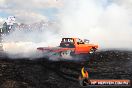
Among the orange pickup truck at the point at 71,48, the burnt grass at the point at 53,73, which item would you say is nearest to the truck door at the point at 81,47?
the orange pickup truck at the point at 71,48

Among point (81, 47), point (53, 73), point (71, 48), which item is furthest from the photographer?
point (81, 47)

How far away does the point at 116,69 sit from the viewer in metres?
18.8

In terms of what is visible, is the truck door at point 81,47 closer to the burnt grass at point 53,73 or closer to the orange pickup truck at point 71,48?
the orange pickup truck at point 71,48

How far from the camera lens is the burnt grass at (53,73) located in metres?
14.9

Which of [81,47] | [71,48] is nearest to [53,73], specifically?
[71,48]

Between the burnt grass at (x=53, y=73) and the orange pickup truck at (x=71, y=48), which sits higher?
the orange pickup truck at (x=71, y=48)

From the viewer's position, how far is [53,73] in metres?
17.4

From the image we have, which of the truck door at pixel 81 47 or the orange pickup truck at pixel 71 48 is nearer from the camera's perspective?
the orange pickup truck at pixel 71 48

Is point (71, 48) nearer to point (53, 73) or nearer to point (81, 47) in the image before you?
point (81, 47)

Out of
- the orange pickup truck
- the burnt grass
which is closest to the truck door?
the orange pickup truck

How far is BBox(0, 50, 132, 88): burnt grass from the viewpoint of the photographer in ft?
49.0

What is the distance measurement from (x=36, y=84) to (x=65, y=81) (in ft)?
5.50

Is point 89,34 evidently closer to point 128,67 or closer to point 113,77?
point 128,67

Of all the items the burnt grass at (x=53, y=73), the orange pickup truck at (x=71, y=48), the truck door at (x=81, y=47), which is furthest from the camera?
the truck door at (x=81, y=47)
